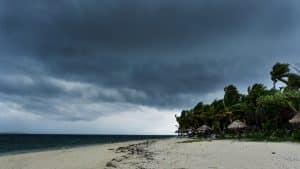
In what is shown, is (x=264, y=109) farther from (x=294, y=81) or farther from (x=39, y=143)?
(x=39, y=143)

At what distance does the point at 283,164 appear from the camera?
1282 cm

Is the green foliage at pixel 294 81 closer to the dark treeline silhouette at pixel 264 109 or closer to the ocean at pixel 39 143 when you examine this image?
the dark treeline silhouette at pixel 264 109

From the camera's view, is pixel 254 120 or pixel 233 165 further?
pixel 254 120

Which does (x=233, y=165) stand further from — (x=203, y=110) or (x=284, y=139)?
(x=203, y=110)

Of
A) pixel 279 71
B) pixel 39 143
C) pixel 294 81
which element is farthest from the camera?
pixel 39 143

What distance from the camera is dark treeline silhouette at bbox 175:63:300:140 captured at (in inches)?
1257

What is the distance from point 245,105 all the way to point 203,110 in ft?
62.3

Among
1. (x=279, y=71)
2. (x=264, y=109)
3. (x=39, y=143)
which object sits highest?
(x=279, y=71)

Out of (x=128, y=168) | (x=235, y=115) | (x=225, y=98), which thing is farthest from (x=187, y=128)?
(x=128, y=168)

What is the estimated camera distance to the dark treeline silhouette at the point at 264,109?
1257 inches

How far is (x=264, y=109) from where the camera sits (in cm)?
3556

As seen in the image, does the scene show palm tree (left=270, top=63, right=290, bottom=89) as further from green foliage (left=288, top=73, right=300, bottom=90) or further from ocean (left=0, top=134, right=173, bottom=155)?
ocean (left=0, top=134, right=173, bottom=155)

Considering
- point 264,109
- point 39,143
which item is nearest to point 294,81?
point 264,109

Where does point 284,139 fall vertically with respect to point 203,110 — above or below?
below
